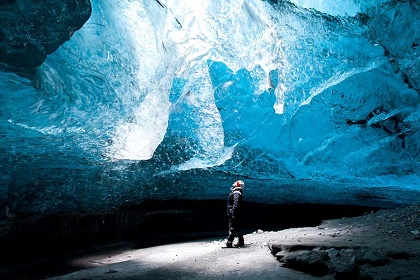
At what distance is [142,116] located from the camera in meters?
6.00

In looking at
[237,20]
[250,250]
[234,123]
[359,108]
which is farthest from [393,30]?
[250,250]

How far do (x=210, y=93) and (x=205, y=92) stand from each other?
12cm

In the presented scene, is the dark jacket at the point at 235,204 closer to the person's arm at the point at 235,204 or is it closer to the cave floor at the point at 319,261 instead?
the person's arm at the point at 235,204

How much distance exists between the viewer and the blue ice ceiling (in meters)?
4.83

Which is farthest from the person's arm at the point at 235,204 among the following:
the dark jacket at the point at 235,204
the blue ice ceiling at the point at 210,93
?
the blue ice ceiling at the point at 210,93

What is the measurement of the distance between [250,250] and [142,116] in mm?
3590

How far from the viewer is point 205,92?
6.20m

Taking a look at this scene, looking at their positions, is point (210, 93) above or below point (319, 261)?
above

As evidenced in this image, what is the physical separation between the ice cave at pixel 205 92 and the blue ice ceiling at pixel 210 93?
1.0 inches

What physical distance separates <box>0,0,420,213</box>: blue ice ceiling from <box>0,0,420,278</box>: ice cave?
0.03 meters

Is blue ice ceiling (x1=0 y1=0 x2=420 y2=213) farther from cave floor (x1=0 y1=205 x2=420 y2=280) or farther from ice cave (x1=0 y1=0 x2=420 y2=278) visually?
cave floor (x1=0 y1=205 x2=420 y2=280)

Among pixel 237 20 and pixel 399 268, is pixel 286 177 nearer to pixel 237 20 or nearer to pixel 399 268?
pixel 237 20

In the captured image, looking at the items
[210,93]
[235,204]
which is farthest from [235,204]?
[210,93]

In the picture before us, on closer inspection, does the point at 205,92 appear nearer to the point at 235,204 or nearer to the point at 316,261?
the point at 235,204
